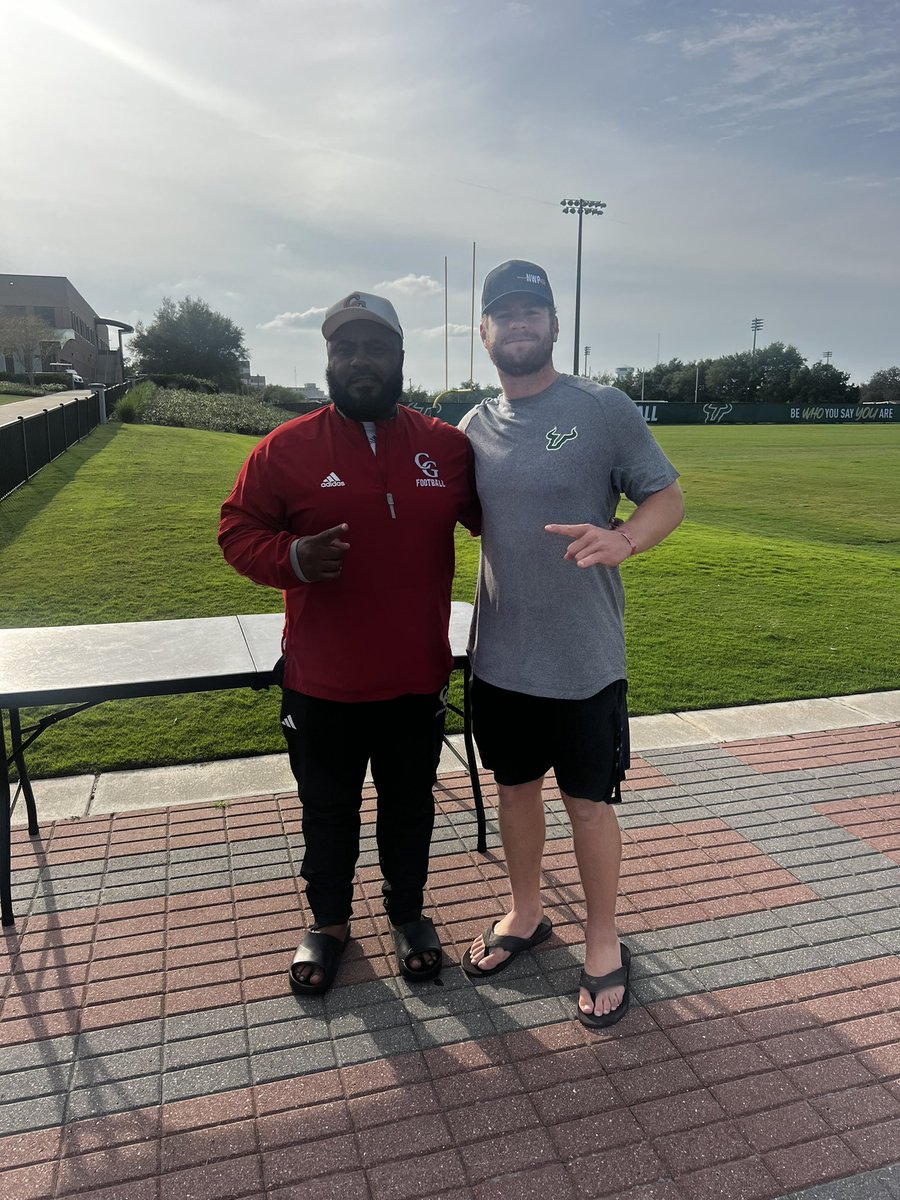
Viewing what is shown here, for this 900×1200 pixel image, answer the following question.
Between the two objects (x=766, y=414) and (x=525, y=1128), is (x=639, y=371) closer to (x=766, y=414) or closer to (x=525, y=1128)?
(x=766, y=414)

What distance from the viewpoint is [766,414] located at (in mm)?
63375

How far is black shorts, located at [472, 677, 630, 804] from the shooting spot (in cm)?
239

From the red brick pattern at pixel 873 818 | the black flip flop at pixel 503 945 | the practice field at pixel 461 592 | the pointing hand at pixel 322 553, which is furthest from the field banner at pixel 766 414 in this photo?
the pointing hand at pixel 322 553

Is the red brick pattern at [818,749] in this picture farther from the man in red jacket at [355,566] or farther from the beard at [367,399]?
the beard at [367,399]

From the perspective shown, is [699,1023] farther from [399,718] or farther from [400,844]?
[399,718]

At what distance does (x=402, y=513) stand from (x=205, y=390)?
46292mm

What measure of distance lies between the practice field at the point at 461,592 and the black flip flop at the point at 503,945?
1.93 metres

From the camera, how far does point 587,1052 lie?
7.59 feet

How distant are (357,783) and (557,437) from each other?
1.28 meters

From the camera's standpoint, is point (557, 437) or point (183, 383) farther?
point (183, 383)

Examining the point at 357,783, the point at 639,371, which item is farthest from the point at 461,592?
the point at 639,371

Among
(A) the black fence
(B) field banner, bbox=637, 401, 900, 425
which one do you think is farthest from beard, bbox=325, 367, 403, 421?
(B) field banner, bbox=637, 401, 900, 425

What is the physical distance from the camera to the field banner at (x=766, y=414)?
60250 mm

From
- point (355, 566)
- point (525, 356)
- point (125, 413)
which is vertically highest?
point (125, 413)
